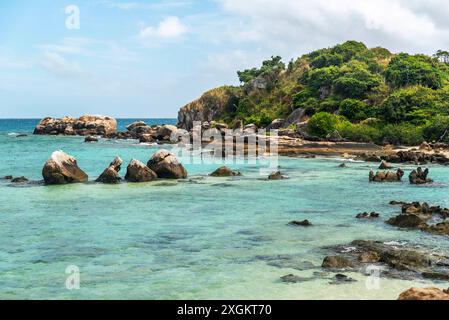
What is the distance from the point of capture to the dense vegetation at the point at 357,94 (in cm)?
6462

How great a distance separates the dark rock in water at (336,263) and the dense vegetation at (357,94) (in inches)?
1904

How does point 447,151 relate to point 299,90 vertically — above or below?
below

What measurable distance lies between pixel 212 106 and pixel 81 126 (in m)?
28.0

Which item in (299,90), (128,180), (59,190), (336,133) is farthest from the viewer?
(299,90)

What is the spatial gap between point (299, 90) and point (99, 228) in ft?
247

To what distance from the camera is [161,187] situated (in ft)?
106

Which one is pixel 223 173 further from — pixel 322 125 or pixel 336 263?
pixel 322 125

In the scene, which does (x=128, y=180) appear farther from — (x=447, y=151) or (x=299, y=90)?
(x=299, y=90)

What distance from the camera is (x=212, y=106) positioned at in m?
106

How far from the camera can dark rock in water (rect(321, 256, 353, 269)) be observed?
49.6ft

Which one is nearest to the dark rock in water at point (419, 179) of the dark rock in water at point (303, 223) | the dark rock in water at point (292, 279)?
the dark rock in water at point (303, 223)

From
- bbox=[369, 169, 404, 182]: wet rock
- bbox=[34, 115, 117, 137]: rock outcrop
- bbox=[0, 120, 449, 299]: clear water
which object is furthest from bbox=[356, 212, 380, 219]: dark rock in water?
bbox=[34, 115, 117, 137]: rock outcrop
